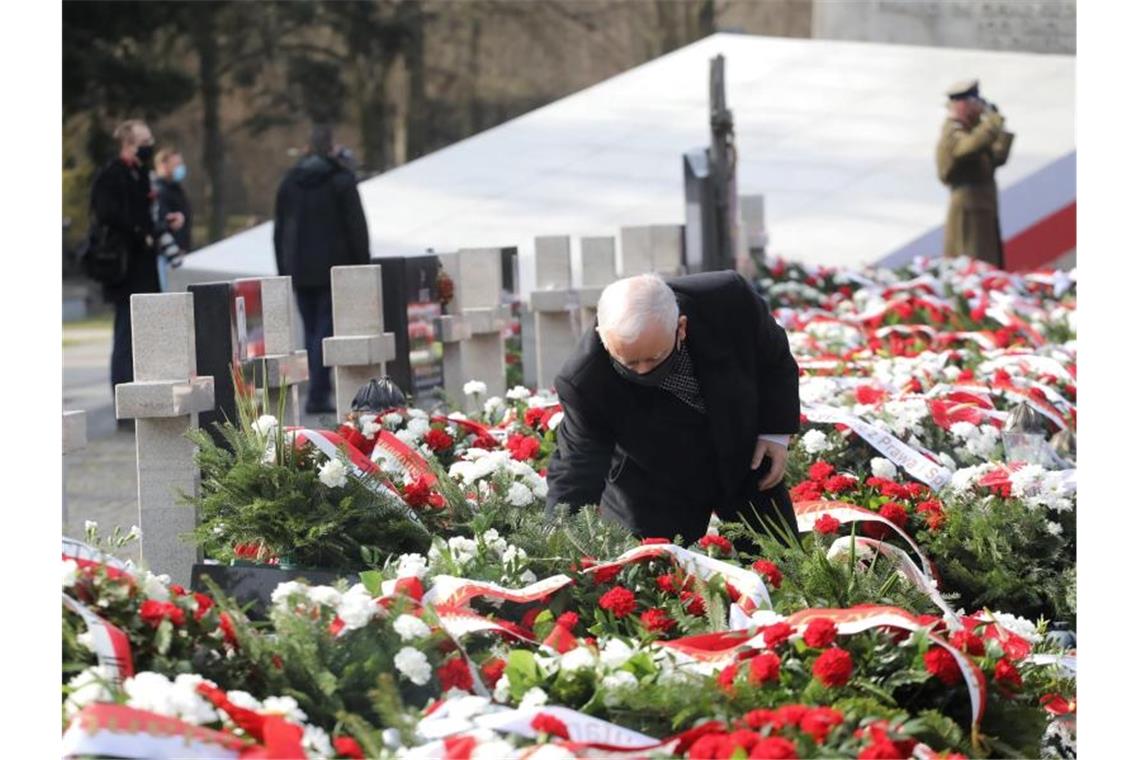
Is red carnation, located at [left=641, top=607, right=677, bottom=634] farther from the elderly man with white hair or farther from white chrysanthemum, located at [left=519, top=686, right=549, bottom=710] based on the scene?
the elderly man with white hair

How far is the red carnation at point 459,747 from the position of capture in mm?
2986

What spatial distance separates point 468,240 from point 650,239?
17.5 ft

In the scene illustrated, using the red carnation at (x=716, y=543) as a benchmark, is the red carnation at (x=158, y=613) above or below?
above

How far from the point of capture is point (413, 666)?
11.0 feet

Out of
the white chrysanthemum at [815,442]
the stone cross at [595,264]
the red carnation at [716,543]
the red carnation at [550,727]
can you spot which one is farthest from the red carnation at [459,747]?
the stone cross at [595,264]

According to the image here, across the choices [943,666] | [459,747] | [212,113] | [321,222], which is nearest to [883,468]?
[943,666]

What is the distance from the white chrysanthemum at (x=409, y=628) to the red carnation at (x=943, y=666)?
2.92ft

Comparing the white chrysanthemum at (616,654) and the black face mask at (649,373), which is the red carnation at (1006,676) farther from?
the black face mask at (649,373)

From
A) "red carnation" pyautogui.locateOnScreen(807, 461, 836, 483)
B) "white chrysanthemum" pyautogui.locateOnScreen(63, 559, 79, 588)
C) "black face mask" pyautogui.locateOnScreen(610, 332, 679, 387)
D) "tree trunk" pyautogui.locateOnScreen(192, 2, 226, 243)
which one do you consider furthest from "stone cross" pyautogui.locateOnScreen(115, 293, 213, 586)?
"tree trunk" pyautogui.locateOnScreen(192, 2, 226, 243)

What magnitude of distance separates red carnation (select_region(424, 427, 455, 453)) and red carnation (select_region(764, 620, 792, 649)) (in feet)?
8.21

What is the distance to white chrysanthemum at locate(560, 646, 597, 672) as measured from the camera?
337 cm

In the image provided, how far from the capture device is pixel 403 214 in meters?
17.7

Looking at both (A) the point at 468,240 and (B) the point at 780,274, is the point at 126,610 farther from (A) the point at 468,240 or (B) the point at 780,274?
(A) the point at 468,240

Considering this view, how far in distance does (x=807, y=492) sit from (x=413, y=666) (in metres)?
2.53
